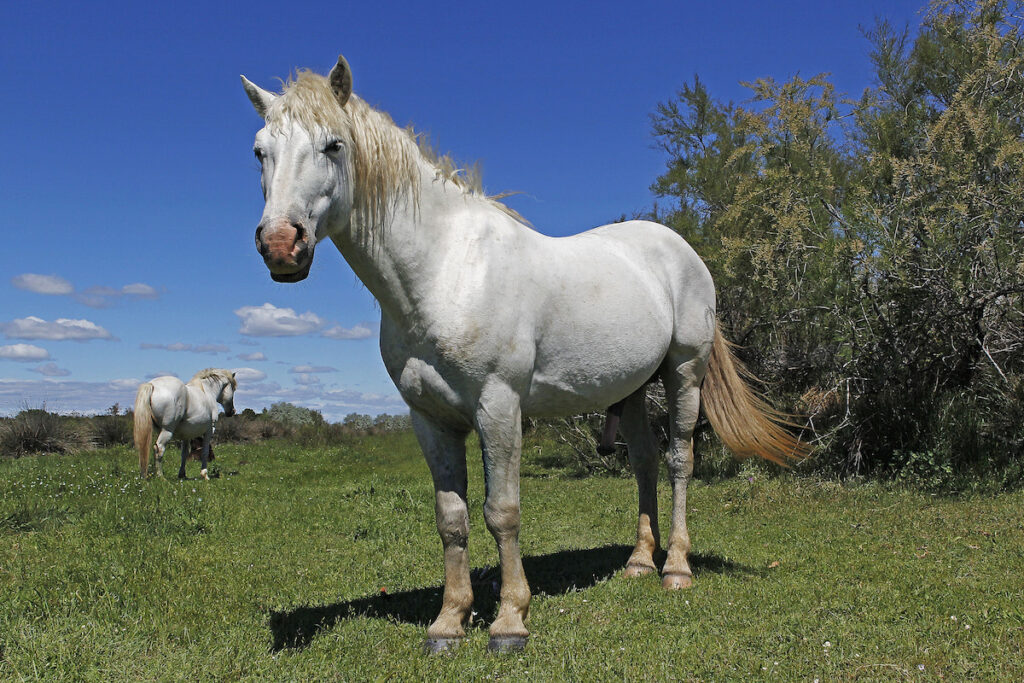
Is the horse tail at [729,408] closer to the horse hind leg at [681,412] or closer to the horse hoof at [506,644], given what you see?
the horse hind leg at [681,412]

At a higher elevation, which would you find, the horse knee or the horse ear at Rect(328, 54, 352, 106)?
the horse ear at Rect(328, 54, 352, 106)

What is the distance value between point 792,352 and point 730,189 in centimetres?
342

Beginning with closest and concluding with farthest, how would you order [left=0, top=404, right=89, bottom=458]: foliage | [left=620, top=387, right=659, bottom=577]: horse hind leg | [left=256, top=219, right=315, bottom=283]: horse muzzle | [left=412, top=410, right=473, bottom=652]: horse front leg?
[left=256, top=219, right=315, bottom=283]: horse muzzle < [left=412, top=410, right=473, bottom=652]: horse front leg < [left=620, top=387, right=659, bottom=577]: horse hind leg < [left=0, top=404, right=89, bottom=458]: foliage

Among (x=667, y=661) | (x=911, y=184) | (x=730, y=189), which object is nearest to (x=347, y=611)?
(x=667, y=661)

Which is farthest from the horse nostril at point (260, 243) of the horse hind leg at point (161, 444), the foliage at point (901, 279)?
the horse hind leg at point (161, 444)

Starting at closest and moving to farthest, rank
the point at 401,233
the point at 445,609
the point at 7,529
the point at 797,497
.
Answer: the point at 401,233 → the point at 445,609 → the point at 7,529 → the point at 797,497

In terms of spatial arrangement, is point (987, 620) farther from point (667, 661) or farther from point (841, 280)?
point (841, 280)

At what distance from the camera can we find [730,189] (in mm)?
12031

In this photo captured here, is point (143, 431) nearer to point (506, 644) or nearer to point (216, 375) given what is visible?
point (216, 375)

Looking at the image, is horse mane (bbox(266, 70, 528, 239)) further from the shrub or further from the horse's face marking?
the shrub

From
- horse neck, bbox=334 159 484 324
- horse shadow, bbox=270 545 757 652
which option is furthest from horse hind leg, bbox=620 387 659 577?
horse neck, bbox=334 159 484 324

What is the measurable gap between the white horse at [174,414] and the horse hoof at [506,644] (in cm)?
907

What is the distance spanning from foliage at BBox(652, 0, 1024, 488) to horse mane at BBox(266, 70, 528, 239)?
5.61m

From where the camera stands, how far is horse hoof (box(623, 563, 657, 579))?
4855 millimetres
